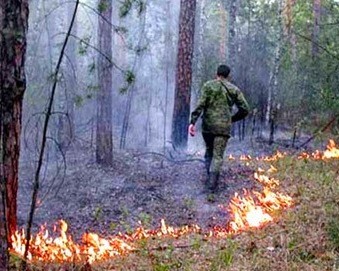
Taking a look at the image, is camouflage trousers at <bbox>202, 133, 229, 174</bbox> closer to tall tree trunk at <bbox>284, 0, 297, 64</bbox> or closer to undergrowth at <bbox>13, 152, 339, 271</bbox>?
undergrowth at <bbox>13, 152, 339, 271</bbox>

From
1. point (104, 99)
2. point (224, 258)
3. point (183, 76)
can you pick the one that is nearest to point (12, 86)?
point (224, 258)

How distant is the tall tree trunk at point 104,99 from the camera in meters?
13.0

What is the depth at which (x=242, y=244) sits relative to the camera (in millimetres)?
5762

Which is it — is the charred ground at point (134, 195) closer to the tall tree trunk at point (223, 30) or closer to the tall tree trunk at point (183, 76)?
the tall tree trunk at point (183, 76)

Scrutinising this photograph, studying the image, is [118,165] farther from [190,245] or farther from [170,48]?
[170,48]

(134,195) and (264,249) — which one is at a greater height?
(264,249)

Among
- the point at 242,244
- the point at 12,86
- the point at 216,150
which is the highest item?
the point at 12,86

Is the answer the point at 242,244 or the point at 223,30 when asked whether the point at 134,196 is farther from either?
the point at 223,30

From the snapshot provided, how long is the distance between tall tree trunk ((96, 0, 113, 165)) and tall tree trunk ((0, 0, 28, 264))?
23.2ft

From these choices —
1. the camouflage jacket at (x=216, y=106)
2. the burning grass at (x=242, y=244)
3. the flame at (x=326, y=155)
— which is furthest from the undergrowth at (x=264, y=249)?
the flame at (x=326, y=155)

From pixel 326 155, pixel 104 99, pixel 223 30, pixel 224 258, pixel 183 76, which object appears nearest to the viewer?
pixel 224 258

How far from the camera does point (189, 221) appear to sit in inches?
329

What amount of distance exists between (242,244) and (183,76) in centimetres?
924

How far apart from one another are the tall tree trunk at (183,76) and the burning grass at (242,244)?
6586 millimetres
